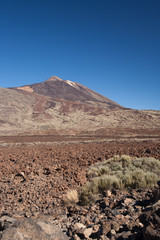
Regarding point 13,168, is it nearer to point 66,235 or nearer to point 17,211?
point 17,211

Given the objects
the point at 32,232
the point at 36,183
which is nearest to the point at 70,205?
the point at 36,183

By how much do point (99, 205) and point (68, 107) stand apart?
228ft

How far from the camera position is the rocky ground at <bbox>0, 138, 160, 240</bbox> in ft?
10.8

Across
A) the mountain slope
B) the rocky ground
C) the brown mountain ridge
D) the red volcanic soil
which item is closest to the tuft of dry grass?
the rocky ground

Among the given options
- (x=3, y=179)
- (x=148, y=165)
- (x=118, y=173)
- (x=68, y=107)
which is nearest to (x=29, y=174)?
(x=3, y=179)

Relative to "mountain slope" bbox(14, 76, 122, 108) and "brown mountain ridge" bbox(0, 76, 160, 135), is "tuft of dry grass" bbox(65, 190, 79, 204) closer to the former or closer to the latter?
"brown mountain ridge" bbox(0, 76, 160, 135)

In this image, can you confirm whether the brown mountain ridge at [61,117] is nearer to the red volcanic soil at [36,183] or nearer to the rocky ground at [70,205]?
the red volcanic soil at [36,183]

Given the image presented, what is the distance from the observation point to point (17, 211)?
484cm

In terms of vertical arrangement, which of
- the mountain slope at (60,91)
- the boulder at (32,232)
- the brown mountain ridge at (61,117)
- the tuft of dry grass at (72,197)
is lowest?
the tuft of dry grass at (72,197)

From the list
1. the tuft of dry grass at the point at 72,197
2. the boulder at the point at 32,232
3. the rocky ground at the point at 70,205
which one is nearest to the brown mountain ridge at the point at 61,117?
the rocky ground at the point at 70,205

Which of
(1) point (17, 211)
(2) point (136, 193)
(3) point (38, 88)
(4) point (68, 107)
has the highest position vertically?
(3) point (38, 88)

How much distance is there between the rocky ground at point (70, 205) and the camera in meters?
3.30

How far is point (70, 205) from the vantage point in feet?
16.4

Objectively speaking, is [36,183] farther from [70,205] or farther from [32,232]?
[32,232]
